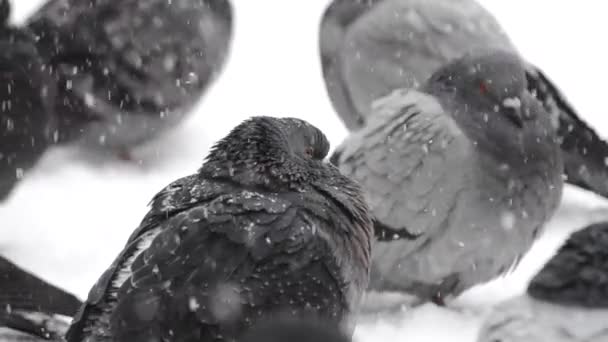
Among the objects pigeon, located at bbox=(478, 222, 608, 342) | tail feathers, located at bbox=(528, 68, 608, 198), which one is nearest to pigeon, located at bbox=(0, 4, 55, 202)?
tail feathers, located at bbox=(528, 68, 608, 198)

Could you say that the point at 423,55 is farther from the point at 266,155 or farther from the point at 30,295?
the point at 30,295

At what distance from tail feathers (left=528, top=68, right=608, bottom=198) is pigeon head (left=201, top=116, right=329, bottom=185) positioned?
6.84 feet

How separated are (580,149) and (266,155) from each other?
2497 mm

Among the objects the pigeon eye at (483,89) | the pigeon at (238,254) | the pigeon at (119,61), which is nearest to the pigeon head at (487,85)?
the pigeon eye at (483,89)

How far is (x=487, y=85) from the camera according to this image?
487 cm

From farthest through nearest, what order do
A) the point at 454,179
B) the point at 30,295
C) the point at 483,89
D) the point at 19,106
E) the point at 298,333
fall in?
the point at 19,106, the point at 483,89, the point at 454,179, the point at 30,295, the point at 298,333

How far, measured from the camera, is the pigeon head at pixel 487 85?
483 centimetres

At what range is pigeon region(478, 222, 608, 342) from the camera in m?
3.10

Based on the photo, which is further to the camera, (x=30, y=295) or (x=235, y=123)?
(x=235, y=123)

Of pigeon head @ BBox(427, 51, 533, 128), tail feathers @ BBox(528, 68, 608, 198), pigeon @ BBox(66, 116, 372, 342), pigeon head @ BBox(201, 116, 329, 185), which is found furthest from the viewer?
tail feathers @ BBox(528, 68, 608, 198)

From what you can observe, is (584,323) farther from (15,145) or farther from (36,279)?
(15,145)

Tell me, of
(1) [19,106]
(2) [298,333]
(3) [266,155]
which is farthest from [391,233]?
(2) [298,333]

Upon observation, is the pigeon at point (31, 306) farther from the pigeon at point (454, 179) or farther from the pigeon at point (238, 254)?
the pigeon at point (454, 179)

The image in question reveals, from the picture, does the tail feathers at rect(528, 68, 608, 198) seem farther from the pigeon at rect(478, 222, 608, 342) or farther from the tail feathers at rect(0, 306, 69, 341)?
the tail feathers at rect(0, 306, 69, 341)
